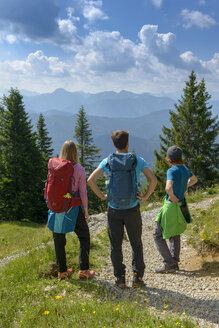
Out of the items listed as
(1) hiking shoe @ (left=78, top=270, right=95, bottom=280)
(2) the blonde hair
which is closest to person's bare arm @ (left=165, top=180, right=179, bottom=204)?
(2) the blonde hair

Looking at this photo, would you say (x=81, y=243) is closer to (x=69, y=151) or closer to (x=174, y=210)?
(x=69, y=151)

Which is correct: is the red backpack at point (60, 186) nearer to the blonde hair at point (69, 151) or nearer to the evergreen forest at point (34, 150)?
the blonde hair at point (69, 151)

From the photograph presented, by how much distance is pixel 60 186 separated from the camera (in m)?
3.93

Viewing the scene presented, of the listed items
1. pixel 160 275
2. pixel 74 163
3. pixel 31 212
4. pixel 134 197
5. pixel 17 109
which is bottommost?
pixel 31 212

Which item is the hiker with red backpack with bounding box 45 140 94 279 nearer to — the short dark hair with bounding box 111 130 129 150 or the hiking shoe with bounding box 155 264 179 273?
the short dark hair with bounding box 111 130 129 150

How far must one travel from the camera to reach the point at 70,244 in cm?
582

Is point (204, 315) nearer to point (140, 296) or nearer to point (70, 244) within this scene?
point (140, 296)

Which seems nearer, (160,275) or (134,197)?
(134,197)

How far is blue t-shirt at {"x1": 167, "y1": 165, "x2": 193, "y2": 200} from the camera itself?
4.45 meters

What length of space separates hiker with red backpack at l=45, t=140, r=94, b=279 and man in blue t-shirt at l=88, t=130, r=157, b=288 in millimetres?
326

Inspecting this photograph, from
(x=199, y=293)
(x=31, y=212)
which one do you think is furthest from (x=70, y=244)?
(x=31, y=212)

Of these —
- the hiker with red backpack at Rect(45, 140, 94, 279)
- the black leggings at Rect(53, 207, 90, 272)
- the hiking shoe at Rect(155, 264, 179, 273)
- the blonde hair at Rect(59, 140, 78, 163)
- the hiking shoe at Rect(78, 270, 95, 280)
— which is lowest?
the hiking shoe at Rect(155, 264, 179, 273)

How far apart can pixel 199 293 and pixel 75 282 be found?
6.63 feet

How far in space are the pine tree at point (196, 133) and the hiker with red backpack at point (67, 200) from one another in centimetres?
2399
